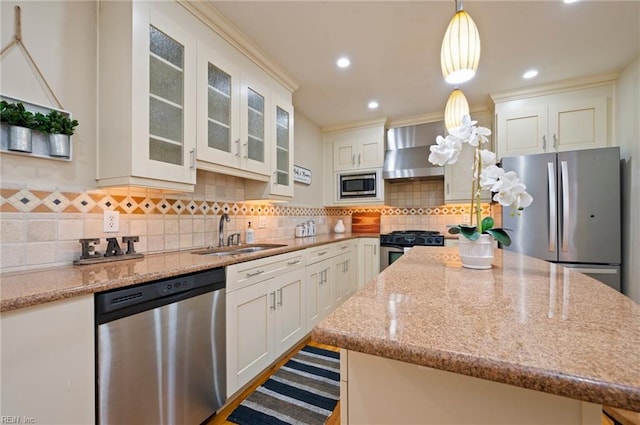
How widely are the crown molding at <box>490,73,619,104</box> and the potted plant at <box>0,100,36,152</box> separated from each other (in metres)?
3.64

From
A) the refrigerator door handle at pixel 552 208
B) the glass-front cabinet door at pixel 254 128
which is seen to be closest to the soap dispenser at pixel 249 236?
the glass-front cabinet door at pixel 254 128

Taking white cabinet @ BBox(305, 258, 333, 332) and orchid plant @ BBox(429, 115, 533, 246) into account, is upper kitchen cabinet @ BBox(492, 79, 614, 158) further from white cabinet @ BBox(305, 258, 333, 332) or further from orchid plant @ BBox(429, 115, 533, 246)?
white cabinet @ BBox(305, 258, 333, 332)

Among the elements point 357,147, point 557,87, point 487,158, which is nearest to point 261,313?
point 487,158

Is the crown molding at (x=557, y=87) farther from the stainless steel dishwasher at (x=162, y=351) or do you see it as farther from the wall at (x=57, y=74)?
the wall at (x=57, y=74)

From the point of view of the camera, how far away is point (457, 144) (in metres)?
1.08

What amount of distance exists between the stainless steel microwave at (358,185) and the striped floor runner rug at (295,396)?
7.02 feet

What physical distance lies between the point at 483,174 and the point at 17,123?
6.67 ft

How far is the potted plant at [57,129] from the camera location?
1.21 metres

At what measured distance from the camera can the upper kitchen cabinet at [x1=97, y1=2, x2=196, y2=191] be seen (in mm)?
1338

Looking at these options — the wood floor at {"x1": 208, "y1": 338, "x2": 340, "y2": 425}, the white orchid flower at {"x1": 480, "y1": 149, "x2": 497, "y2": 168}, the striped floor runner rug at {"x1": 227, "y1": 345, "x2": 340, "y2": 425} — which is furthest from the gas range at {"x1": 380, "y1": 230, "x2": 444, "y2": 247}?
the white orchid flower at {"x1": 480, "y1": 149, "x2": 497, "y2": 168}

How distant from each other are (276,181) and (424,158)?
6.71ft

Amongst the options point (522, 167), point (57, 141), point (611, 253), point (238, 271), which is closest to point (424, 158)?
point (522, 167)

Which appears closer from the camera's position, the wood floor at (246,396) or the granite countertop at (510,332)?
the granite countertop at (510,332)

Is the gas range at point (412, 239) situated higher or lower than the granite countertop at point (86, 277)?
lower
